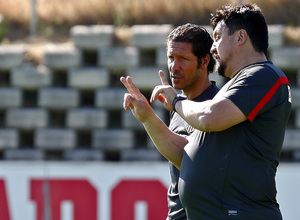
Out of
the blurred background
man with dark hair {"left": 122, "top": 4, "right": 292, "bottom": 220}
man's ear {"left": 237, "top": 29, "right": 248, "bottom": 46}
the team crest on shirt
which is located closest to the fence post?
the blurred background

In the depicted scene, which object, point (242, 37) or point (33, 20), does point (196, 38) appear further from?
point (33, 20)

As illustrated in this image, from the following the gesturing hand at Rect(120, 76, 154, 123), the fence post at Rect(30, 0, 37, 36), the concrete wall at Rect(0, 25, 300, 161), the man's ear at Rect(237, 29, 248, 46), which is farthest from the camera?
the fence post at Rect(30, 0, 37, 36)

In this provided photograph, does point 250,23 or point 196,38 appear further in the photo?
point 196,38

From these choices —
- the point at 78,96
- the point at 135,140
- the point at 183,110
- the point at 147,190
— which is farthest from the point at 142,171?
the point at 183,110

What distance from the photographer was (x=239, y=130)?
2.77 m

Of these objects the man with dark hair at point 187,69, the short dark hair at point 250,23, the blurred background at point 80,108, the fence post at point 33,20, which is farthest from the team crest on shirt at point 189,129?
the fence post at point 33,20

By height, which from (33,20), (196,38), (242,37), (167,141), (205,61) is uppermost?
(242,37)

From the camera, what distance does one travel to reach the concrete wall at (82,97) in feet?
23.8

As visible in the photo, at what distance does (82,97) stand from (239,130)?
4981 mm

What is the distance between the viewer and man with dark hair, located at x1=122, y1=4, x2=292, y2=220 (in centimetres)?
272

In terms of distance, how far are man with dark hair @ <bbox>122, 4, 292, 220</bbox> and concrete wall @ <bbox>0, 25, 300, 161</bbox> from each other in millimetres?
4257

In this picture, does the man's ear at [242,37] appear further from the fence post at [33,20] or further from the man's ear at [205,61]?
the fence post at [33,20]

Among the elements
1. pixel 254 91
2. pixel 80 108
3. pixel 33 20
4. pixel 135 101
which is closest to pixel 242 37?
pixel 254 91

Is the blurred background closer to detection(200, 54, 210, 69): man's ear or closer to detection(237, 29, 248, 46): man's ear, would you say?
→ detection(200, 54, 210, 69): man's ear
